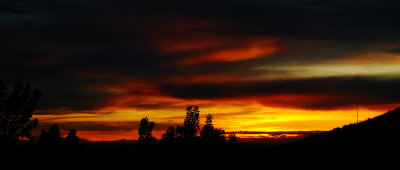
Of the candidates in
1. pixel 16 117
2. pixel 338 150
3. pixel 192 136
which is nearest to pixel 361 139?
pixel 338 150

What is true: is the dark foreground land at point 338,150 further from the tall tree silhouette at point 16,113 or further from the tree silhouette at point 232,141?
the tree silhouette at point 232,141

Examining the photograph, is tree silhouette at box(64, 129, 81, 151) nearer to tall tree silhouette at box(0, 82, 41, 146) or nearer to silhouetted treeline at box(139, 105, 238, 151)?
silhouetted treeline at box(139, 105, 238, 151)

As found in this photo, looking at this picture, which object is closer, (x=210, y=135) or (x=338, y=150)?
(x=338, y=150)

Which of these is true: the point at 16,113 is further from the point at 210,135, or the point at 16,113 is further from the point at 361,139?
the point at 210,135

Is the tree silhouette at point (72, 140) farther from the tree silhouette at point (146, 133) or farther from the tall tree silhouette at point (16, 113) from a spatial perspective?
the tall tree silhouette at point (16, 113)

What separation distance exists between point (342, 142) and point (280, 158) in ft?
18.4

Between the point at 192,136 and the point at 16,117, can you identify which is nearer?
the point at 16,117

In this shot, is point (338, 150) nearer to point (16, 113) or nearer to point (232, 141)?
point (16, 113)

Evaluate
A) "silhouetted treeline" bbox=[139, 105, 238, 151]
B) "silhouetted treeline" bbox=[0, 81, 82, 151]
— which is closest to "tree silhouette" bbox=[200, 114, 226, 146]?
"silhouetted treeline" bbox=[139, 105, 238, 151]

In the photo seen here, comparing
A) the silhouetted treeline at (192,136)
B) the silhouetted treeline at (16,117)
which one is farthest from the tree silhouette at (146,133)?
the silhouetted treeline at (16,117)

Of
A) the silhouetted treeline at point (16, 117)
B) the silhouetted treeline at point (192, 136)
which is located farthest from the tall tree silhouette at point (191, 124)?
the silhouetted treeline at point (16, 117)

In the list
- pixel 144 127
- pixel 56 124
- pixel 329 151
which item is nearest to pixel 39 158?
pixel 329 151

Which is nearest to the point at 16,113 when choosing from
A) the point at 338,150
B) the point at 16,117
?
the point at 16,117

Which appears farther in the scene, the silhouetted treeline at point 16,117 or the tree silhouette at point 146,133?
the tree silhouette at point 146,133
